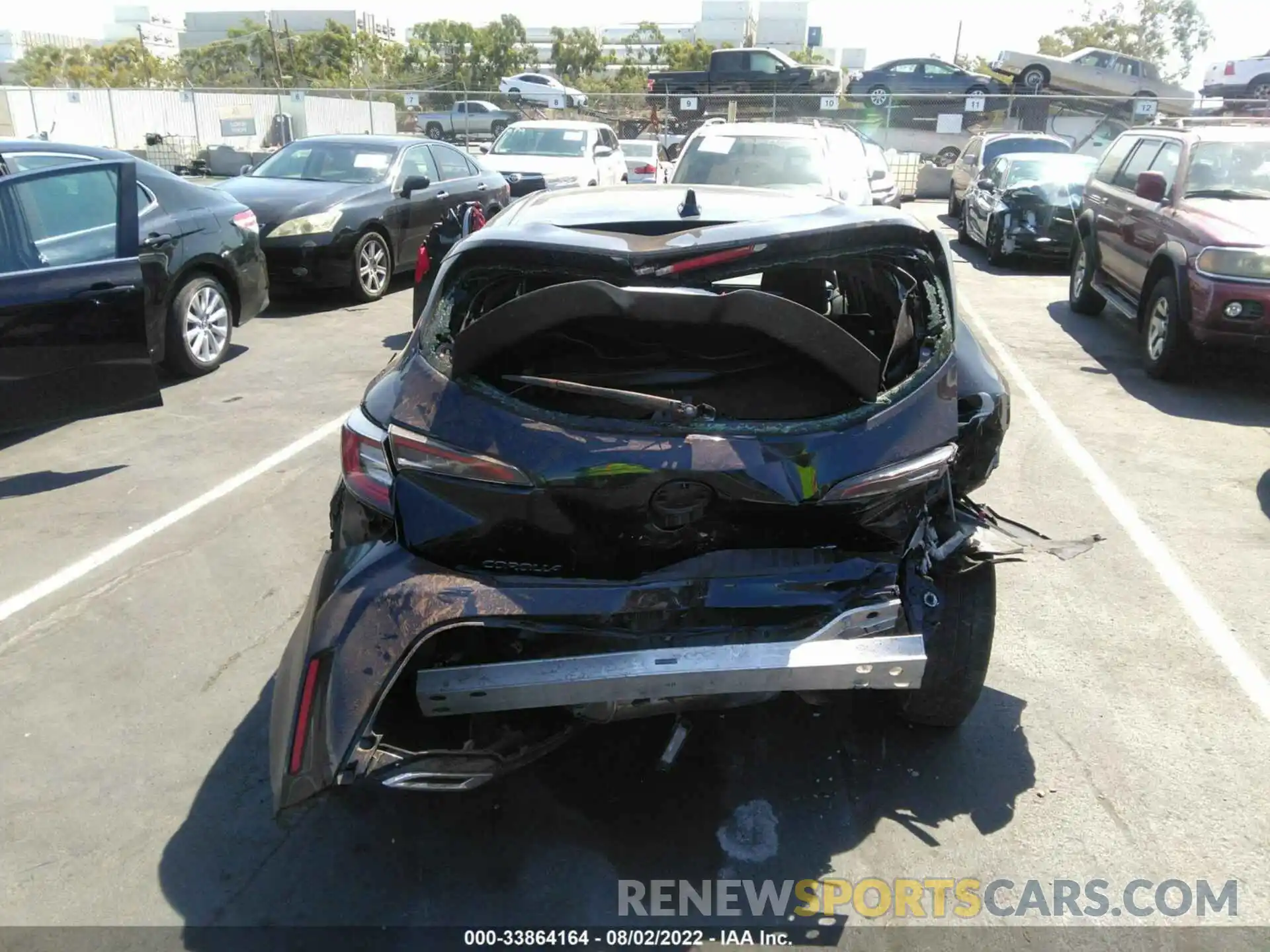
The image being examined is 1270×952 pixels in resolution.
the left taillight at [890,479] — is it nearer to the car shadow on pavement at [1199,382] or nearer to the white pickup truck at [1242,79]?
the car shadow on pavement at [1199,382]

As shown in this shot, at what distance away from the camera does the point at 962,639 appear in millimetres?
2996

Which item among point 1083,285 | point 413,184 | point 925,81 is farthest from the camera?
point 925,81

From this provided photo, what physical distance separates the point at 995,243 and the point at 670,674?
12325 millimetres

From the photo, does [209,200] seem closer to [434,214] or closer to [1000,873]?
[434,214]

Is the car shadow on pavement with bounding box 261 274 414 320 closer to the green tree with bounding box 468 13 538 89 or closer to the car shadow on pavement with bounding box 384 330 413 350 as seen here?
the car shadow on pavement with bounding box 384 330 413 350

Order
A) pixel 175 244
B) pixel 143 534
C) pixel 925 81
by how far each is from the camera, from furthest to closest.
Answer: pixel 925 81 → pixel 175 244 → pixel 143 534

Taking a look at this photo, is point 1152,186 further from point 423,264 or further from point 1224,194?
point 423,264

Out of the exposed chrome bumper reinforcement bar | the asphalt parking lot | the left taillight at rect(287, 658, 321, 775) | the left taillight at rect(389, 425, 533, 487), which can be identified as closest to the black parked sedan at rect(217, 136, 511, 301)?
the asphalt parking lot

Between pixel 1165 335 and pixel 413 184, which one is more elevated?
pixel 413 184

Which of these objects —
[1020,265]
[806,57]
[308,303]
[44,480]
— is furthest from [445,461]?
[806,57]

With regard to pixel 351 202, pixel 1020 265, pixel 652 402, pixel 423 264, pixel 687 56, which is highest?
pixel 687 56

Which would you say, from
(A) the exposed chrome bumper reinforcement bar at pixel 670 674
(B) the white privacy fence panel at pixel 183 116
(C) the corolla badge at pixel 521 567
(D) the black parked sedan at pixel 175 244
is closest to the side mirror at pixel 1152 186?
(A) the exposed chrome bumper reinforcement bar at pixel 670 674

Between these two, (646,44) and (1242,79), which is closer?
(1242,79)

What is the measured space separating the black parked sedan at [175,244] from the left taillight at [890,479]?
4.76m
